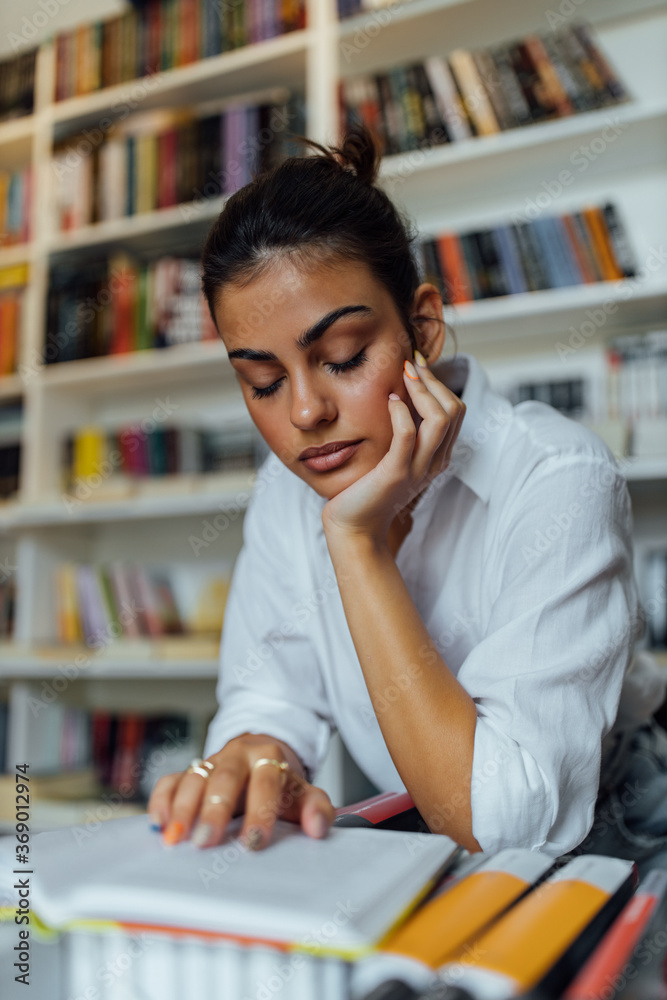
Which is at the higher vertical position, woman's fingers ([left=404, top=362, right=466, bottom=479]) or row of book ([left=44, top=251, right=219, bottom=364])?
row of book ([left=44, top=251, right=219, bottom=364])

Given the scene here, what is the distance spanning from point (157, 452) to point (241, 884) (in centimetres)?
181

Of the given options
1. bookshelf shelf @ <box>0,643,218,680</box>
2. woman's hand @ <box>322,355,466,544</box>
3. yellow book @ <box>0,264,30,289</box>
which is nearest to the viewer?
woman's hand @ <box>322,355,466,544</box>

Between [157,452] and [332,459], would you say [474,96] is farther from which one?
[332,459]

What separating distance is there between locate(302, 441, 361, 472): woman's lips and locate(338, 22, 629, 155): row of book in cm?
126

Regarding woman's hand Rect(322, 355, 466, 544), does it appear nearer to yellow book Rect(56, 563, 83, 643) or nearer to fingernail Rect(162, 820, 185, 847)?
fingernail Rect(162, 820, 185, 847)

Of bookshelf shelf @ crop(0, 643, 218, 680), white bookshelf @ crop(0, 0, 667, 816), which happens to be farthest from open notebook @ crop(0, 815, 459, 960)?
bookshelf shelf @ crop(0, 643, 218, 680)

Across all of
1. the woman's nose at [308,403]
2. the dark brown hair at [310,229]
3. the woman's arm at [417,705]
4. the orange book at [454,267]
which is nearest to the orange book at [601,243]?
the orange book at [454,267]

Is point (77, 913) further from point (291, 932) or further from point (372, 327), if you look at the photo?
point (372, 327)

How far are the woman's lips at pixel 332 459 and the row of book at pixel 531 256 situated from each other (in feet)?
2.90

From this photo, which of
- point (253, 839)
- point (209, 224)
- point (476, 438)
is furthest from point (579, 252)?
point (253, 839)

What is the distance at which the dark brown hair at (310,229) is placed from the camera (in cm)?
85

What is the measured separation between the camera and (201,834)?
0.49 meters

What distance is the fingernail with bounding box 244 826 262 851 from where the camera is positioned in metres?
0.47

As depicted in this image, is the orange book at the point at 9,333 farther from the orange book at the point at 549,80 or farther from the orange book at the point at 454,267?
the orange book at the point at 549,80
